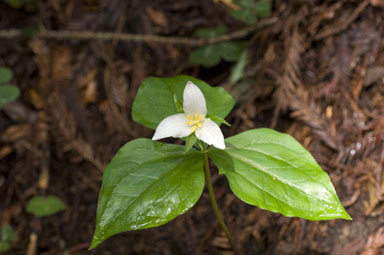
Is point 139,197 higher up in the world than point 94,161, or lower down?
higher up

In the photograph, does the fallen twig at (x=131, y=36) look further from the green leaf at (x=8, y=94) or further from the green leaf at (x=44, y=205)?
the green leaf at (x=44, y=205)

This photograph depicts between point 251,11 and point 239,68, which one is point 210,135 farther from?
point 251,11

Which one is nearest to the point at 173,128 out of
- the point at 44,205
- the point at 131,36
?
the point at 44,205

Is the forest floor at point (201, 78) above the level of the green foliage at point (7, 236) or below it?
above

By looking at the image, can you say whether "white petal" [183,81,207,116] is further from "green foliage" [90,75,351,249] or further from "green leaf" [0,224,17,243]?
"green leaf" [0,224,17,243]

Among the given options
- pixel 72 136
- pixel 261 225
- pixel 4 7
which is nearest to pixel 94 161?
pixel 72 136

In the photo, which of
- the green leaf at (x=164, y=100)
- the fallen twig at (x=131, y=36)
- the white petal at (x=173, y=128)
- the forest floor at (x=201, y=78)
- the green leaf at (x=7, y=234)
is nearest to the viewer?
the white petal at (x=173, y=128)

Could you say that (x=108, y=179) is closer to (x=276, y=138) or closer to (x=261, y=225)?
(x=276, y=138)

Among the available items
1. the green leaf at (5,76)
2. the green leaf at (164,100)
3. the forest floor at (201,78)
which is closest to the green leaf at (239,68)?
the forest floor at (201,78)
